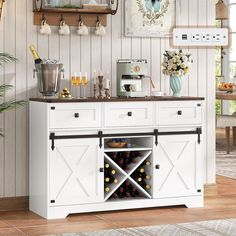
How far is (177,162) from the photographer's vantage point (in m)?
5.93

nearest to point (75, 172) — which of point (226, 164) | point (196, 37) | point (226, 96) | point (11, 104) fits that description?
point (11, 104)

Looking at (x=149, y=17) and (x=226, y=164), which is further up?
(x=149, y=17)

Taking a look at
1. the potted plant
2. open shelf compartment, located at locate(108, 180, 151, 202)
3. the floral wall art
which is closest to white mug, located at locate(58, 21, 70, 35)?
the floral wall art

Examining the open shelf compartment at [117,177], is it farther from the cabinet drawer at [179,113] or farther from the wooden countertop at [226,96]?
the wooden countertop at [226,96]

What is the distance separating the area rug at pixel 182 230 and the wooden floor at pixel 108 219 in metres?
0.16

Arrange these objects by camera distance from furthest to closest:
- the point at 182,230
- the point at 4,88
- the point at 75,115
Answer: the point at 4,88 → the point at 75,115 → the point at 182,230

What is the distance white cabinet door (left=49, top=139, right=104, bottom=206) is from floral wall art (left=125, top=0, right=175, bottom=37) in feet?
3.75

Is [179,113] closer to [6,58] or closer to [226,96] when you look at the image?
[6,58]

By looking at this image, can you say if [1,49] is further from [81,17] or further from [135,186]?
[135,186]

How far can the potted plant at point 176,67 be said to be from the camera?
240 inches

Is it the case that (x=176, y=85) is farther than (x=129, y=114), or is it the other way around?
(x=176, y=85)

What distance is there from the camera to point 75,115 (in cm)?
552

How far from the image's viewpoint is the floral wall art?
6.20 meters

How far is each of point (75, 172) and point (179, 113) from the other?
3.22 feet
